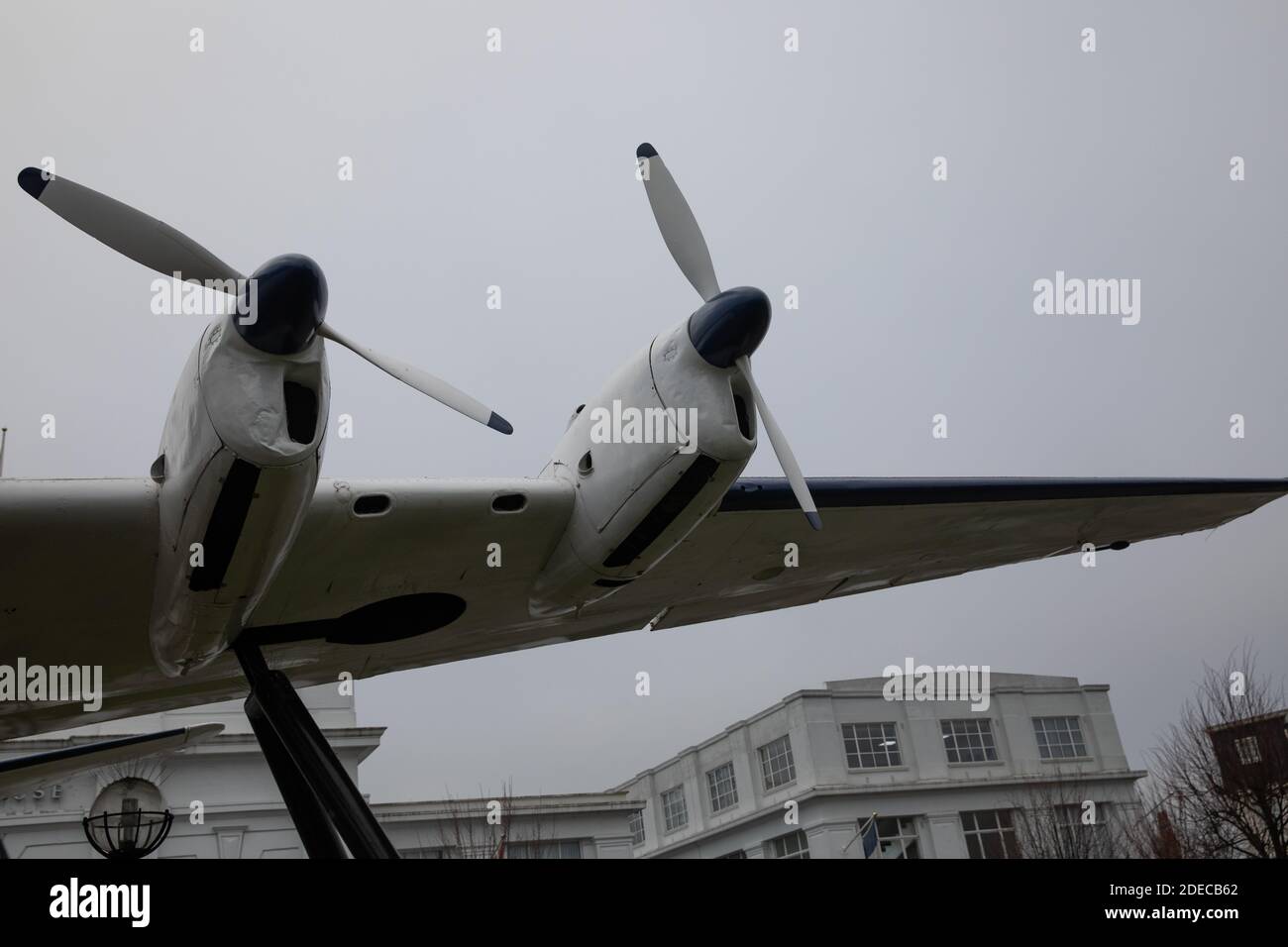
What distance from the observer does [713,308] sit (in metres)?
8.07

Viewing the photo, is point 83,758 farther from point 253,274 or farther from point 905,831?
point 905,831

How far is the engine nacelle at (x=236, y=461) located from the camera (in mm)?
6383

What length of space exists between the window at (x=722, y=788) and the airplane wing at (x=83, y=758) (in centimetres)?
3222

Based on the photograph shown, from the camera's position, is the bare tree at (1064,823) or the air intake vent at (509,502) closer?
the air intake vent at (509,502)

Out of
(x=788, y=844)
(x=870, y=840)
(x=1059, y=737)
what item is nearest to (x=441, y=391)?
(x=870, y=840)

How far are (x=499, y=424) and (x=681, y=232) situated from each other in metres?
2.74

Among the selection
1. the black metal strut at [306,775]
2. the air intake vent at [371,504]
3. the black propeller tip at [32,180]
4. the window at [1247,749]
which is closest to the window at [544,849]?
the window at [1247,749]

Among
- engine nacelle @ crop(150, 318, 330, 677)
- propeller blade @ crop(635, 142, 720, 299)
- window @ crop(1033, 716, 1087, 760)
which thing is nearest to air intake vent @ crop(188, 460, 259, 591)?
engine nacelle @ crop(150, 318, 330, 677)

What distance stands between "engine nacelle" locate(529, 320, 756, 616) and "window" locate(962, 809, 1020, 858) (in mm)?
34446

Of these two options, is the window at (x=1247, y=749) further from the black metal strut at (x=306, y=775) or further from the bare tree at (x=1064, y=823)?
the black metal strut at (x=306, y=775)

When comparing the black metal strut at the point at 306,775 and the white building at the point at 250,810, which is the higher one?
the white building at the point at 250,810
